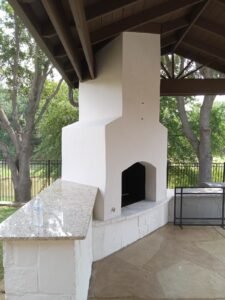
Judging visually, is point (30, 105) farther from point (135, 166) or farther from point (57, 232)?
point (57, 232)

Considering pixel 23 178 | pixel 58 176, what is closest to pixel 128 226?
pixel 23 178

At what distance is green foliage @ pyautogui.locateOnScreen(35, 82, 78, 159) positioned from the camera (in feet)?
40.2

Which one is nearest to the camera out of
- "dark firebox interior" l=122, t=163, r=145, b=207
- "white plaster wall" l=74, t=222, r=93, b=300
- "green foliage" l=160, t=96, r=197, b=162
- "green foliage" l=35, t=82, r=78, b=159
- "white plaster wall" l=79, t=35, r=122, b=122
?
"white plaster wall" l=74, t=222, r=93, b=300

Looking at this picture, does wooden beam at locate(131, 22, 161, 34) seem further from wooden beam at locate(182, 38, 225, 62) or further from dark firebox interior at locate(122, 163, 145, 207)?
dark firebox interior at locate(122, 163, 145, 207)

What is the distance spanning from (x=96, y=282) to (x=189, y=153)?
10368 mm

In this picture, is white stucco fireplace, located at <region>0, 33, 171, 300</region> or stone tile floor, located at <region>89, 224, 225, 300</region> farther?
white stucco fireplace, located at <region>0, 33, 171, 300</region>

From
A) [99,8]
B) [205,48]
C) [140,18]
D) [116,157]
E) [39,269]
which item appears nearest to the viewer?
[39,269]

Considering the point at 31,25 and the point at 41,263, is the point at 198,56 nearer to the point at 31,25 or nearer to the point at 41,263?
the point at 31,25

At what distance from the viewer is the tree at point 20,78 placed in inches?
337

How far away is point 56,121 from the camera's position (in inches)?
487

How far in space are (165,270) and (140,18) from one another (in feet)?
10.6

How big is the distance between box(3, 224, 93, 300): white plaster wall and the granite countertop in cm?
6

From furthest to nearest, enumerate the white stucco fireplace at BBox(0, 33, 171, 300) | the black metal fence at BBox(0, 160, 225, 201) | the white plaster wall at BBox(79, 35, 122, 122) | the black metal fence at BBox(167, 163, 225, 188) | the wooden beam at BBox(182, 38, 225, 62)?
the black metal fence at BBox(167, 163, 225, 188), the black metal fence at BBox(0, 160, 225, 201), the wooden beam at BBox(182, 38, 225, 62), the white plaster wall at BBox(79, 35, 122, 122), the white stucco fireplace at BBox(0, 33, 171, 300)

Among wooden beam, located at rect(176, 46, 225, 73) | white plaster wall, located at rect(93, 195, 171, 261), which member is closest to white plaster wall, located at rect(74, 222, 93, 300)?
white plaster wall, located at rect(93, 195, 171, 261)
